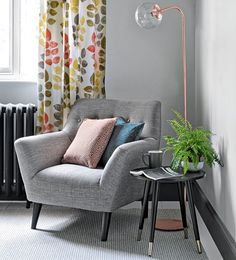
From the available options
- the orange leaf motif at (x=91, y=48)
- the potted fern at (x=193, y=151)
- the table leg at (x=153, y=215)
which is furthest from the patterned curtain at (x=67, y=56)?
the table leg at (x=153, y=215)

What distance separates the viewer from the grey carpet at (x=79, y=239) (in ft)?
9.52

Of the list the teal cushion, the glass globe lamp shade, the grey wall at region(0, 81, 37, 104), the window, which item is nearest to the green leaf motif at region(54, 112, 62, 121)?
the grey wall at region(0, 81, 37, 104)

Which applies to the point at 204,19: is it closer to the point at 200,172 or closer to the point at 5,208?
the point at 200,172

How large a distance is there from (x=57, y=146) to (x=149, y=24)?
1024 mm

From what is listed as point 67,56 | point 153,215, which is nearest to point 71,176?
point 153,215

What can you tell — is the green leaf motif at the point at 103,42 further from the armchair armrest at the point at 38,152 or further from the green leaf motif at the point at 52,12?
the armchair armrest at the point at 38,152

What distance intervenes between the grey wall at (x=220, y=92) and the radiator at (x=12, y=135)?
127 cm

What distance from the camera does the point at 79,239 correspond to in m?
3.16

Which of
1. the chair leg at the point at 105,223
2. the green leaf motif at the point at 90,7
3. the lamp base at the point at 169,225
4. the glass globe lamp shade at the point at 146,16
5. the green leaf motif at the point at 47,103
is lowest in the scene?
the lamp base at the point at 169,225

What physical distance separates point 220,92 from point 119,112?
99 centimetres

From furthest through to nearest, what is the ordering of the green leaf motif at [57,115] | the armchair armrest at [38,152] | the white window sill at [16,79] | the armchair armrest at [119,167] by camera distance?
the white window sill at [16,79] → the green leaf motif at [57,115] → the armchair armrest at [38,152] → the armchair armrest at [119,167]

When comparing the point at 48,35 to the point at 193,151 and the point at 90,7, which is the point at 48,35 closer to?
the point at 90,7

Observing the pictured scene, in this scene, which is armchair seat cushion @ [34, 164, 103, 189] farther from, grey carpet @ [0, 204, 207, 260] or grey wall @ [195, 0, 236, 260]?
grey wall @ [195, 0, 236, 260]

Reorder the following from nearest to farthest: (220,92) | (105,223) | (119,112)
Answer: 1. (220,92)
2. (105,223)
3. (119,112)
